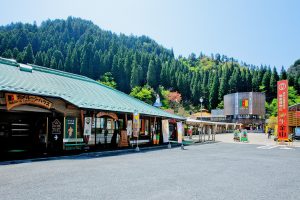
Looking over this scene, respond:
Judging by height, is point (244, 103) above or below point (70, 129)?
above

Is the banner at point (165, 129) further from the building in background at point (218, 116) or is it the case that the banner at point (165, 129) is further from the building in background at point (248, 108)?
the building in background at point (218, 116)

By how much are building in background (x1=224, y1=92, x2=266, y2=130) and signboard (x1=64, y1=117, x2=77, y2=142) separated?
75685 mm

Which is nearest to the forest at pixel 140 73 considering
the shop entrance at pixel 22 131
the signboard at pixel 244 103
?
the signboard at pixel 244 103

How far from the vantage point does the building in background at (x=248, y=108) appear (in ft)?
271

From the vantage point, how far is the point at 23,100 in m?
12.3

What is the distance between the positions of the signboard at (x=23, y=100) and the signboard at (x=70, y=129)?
130cm

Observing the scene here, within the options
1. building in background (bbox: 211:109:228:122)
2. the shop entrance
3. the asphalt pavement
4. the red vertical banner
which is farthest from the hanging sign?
building in background (bbox: 211:109:228:122)

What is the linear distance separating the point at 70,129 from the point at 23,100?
297cm

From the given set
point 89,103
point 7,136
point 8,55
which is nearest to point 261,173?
point 89,103

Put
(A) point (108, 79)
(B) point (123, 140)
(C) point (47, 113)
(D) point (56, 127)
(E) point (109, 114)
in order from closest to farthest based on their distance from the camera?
(D) point (56, 127)
(C) point (47, 113)
(E) point (109, 114)
(B) point (123, 140)
(A) point (108, 79)

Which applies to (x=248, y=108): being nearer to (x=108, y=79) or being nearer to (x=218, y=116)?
(x=218, y=116)

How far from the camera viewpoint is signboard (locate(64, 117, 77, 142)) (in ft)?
46.2

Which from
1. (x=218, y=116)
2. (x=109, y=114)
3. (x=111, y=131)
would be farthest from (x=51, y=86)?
(x=218, y=116)

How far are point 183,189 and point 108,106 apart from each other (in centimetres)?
1083
